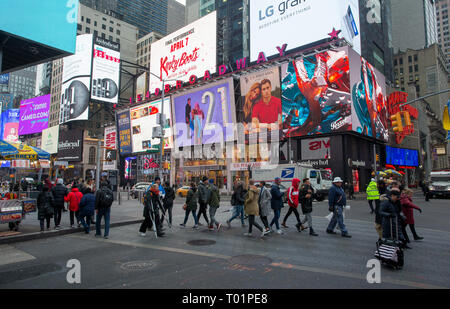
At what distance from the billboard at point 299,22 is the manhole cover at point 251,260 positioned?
35.9 metres

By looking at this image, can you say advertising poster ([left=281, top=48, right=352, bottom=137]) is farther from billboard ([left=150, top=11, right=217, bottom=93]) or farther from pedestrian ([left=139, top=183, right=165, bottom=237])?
pedestrian ([left=139, top=183, right=165, bottom=237])

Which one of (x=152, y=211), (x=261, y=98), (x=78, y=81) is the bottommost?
(x=152, y=211)

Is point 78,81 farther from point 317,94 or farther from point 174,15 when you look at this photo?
point 174,15

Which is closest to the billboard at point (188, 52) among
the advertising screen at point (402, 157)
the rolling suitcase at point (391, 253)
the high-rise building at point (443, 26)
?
the advertising screen at point (402, 157)

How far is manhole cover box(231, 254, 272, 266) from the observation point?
20.1 feet

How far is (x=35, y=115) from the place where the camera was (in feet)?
276

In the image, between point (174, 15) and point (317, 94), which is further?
point (174, 15)

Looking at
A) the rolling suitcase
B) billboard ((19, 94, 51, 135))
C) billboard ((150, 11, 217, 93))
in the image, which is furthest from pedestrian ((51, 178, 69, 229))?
billboard ((19, 94, 51, 135))

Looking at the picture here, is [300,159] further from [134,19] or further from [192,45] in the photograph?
[134,19]

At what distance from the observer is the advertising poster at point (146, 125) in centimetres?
5181

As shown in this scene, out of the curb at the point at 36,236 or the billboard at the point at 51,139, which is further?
the billboard at the point at 51,139

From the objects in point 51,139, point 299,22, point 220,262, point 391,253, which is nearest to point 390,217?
point 391,253

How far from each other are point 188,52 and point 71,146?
97.6 feet

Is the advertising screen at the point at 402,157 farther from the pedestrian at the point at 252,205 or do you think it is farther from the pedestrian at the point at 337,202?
the pedestrian at the point at 252,205
